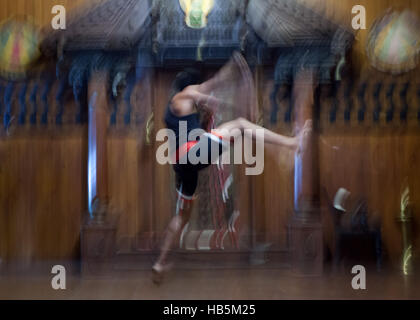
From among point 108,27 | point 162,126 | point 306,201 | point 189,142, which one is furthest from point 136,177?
point 306,201

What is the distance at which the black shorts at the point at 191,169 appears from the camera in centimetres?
415

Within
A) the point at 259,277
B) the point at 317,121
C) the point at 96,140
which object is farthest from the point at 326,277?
the point at 96,140

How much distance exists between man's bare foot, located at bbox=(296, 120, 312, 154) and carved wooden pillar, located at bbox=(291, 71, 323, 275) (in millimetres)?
45

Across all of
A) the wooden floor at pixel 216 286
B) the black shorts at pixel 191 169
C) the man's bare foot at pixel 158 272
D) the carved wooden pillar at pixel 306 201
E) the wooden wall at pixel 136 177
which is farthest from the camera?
the wooden wall at pixel 136 177

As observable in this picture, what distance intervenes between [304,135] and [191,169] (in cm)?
162

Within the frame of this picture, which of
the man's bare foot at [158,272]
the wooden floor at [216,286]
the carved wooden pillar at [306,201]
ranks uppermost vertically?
the carved wooden pillar at [306,201]

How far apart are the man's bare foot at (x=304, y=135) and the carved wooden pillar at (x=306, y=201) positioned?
0.04 meters

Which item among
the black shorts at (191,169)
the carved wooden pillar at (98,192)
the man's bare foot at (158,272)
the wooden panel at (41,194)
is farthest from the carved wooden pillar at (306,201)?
the wooden panel at (41,194)

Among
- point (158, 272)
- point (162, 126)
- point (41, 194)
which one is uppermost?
point (162, 126)

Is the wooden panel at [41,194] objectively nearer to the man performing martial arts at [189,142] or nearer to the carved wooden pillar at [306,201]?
the man performing martial arts at [189,142]

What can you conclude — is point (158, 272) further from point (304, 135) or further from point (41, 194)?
point (304, 135)

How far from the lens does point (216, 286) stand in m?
4.58

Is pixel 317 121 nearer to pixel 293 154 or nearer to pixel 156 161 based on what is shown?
pixel 293 154

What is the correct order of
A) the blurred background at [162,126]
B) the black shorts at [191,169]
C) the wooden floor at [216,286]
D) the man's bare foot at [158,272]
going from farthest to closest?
1. the blurred background at [162,126]
2. the man's bare foot at [158,272]
3. the wooden floor at [216,286]
4. the black shorts at [191,169]
